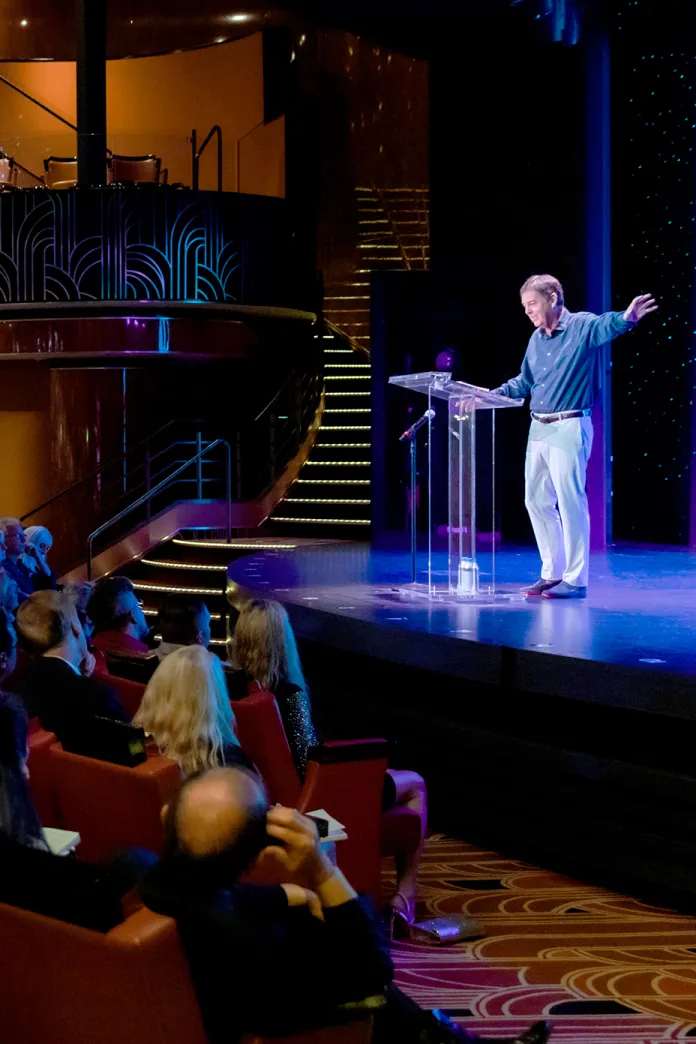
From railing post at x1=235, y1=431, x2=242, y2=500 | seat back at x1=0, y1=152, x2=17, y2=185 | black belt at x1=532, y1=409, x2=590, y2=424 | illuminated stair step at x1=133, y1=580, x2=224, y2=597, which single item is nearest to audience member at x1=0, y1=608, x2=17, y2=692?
black belt at x1=532, y1=409, x2=590, y2=424

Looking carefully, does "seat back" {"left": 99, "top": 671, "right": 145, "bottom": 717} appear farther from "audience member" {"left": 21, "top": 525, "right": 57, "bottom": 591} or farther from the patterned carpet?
"audience member" {"left": 21, "top": 525, "right": 57, "bottom": 591}

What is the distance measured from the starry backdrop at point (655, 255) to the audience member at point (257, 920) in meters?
6.85

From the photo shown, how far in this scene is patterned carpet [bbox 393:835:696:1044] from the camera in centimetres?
283

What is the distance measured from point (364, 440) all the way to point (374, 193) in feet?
9.69

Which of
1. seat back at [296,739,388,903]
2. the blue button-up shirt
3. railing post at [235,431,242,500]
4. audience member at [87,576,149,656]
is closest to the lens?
seat back at [296,739,388,903]

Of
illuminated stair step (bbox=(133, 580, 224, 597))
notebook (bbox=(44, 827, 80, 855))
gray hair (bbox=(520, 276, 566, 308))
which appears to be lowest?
illuminated stair step (bbox=(133, 580, 224, 597))

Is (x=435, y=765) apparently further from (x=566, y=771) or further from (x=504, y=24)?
(x=504, y=24)

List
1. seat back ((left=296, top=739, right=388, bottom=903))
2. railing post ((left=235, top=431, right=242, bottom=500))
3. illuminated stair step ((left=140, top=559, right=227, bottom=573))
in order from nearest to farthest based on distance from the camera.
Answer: seat back ((left=296, top=739, right=388, bottom=903))
illuminated stair step ((left=140, top=559, right=227, bottom=573))
railing post ((left=235, top=431, right=242, bottom=500))

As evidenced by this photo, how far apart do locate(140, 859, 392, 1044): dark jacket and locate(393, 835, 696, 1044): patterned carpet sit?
95 cm

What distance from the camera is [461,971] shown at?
315 centimetres

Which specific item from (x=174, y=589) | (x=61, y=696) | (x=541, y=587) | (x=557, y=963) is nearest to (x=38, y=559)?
(x=174, y=589)

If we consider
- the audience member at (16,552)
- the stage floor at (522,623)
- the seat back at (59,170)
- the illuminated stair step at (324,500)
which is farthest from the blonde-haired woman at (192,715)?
the seat back at (59,170)

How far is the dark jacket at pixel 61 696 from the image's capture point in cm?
336

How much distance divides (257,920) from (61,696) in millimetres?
1654
